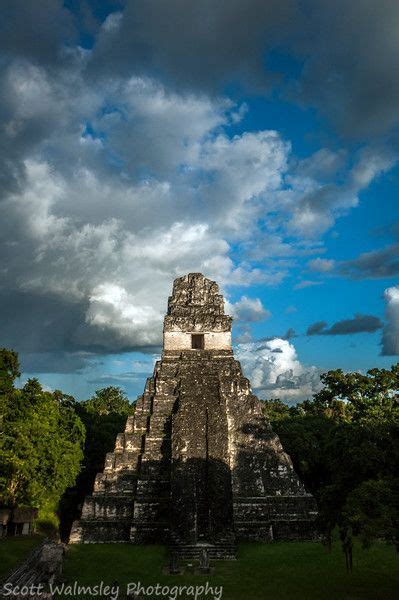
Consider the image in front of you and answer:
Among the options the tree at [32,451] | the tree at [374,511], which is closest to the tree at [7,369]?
the tree at [32,451]

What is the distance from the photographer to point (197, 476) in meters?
15.2

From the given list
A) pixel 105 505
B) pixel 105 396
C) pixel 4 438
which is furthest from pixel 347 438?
pixel 105 396

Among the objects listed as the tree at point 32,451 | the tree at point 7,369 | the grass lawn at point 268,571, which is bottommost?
the grass lawn at point 268,571

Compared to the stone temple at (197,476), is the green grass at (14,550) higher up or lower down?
lower down

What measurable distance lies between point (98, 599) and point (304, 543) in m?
7.85

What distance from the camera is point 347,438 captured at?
8.77 m

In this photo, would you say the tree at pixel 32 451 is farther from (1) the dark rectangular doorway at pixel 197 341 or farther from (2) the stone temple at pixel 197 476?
(1) the dark rectangular doorway at pixel 197 341

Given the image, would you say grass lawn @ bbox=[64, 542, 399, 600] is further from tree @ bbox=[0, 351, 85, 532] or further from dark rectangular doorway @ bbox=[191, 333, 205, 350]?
dark rectangular doorway @ bbox=[191, 333, 205, 350]

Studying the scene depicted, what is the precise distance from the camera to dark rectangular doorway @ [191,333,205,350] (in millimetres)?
22719

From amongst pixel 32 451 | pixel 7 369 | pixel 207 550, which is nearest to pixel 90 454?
pixel 32 451

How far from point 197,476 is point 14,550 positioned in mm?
6243

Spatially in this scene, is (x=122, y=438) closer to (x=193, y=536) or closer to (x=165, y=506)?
(x=165, y=506)

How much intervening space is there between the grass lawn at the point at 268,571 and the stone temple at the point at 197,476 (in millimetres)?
895

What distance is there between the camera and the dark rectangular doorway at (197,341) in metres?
22.7
